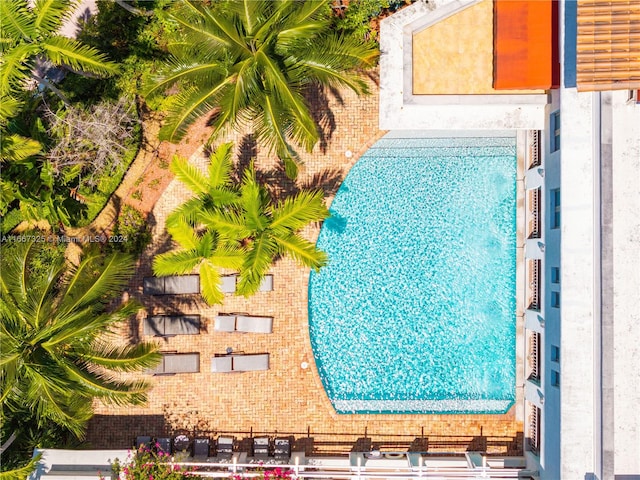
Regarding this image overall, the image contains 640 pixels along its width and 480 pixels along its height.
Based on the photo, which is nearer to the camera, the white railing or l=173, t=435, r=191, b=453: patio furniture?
the white railing

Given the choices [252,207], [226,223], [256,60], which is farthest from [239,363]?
[256,60]

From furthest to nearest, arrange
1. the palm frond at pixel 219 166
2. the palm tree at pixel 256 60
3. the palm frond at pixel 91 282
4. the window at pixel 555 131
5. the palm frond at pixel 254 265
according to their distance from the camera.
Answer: the window at pixel 555 131 < the palm frond at pixel 219 166 < the palm frond at pixel 91 282 < the palm frond at pixel 254 265 < the palm tree at pixel 256 60

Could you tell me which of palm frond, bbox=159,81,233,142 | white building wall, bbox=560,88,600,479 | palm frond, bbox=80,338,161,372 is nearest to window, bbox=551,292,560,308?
white building wall, bbox=560,88,600,479

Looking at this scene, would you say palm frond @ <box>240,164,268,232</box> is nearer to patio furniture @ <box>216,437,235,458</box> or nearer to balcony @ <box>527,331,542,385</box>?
patio furniture @ <box>216,437,235,458</box>

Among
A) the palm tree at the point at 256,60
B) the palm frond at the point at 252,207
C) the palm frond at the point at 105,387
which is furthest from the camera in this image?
the palm frond at the point at 252,207

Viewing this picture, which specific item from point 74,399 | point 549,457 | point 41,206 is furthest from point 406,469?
point 41,206

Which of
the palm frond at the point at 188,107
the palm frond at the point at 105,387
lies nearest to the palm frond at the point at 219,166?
the palm frond at the point at 188,107

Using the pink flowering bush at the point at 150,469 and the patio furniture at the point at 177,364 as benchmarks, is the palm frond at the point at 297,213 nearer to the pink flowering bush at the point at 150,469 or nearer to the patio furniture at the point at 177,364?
the patio furniture at the point at 177,364
